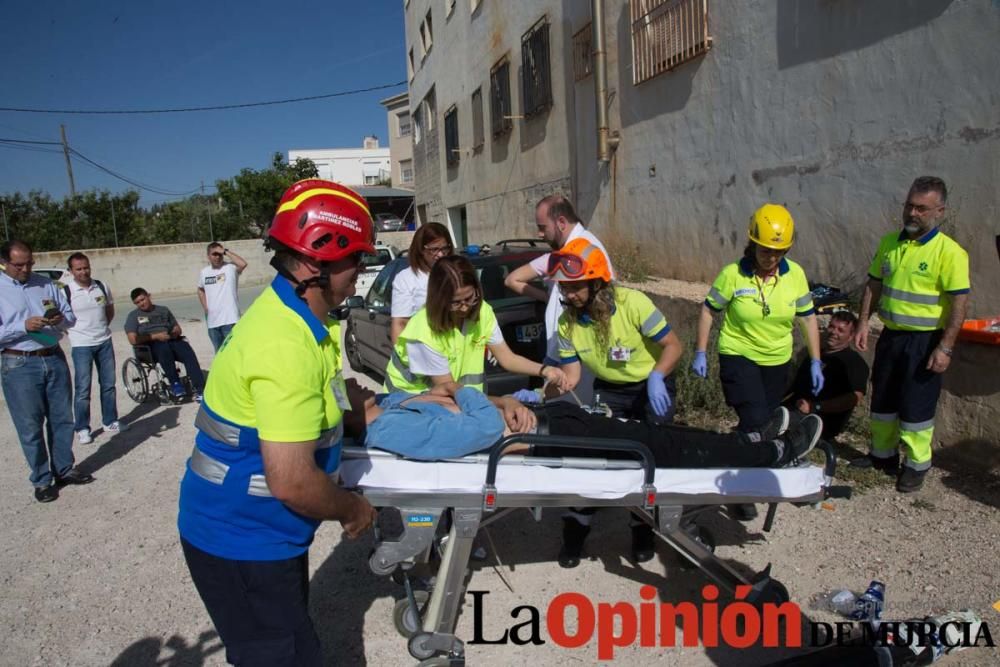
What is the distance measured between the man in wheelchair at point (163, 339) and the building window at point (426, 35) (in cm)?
1541

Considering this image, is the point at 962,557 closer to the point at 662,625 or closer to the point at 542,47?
the point at 662,625

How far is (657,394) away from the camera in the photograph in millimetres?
3281

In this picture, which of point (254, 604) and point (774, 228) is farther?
point (774, 228)

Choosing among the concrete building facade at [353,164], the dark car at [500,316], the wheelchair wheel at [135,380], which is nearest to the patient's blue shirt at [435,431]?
the dark car at [500,316]

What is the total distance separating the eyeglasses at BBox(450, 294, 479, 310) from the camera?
3096 mm

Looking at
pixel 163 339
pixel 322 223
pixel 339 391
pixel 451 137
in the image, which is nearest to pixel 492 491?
pixel 339 391

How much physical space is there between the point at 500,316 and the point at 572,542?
2.48 meters

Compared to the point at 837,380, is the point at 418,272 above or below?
above

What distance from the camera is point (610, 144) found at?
9.35 metres

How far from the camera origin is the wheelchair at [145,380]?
7465 millimetres

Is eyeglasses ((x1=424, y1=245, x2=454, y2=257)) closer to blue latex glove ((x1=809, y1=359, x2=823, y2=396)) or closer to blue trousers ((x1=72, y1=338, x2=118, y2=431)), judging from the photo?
blue latex glove ((x1=809, y1=359, x2=823, y2=396))

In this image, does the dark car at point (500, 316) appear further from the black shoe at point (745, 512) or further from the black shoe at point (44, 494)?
the black shoe at point (44, 494)

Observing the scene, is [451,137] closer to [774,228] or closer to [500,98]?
[500,98]

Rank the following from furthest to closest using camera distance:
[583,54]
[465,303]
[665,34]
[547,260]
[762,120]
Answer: [583,54] < [665,34] < [762,120] < [547,260] < [465,303]
